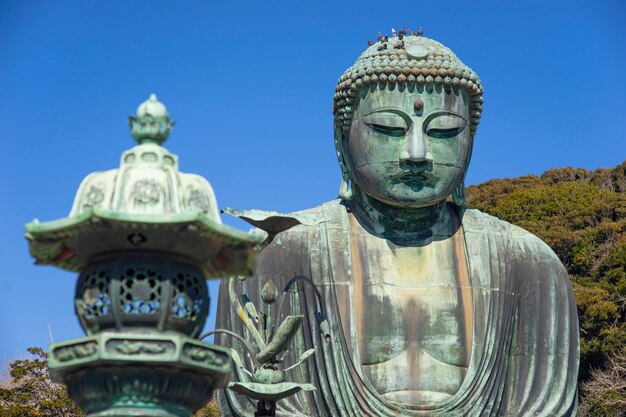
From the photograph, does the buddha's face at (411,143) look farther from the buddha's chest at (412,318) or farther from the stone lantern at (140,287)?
the stone lantern at (140,287)

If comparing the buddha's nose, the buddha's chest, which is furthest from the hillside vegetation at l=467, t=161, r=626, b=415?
the buddha's nose

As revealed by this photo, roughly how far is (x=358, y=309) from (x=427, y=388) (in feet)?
2.86

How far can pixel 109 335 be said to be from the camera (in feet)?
21.5

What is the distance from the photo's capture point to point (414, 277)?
13.0m

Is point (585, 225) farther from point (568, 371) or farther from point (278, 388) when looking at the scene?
point (278, 388)

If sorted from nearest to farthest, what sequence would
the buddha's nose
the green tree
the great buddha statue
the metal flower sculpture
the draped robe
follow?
the metal flower sculpture < the draped robe < the great buddha statue < the buddha's nose < the green tree

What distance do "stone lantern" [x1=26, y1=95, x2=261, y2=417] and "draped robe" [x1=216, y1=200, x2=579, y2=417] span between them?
553cm

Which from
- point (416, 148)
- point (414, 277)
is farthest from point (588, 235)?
point (416, 148)

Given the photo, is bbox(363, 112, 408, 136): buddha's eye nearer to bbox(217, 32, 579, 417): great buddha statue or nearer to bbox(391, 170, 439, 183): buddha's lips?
bbox(217, 32, 579, 417): great buddha statue

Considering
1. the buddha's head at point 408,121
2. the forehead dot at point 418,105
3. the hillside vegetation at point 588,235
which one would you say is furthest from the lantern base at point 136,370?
the hillside vegetation at point 588,235

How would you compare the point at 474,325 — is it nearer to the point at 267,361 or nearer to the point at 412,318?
the point at 412,318

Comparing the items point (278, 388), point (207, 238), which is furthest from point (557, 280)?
point (207, 238)

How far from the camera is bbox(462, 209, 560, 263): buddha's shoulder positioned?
523 inches

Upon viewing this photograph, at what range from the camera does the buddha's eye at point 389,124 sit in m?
12.9
